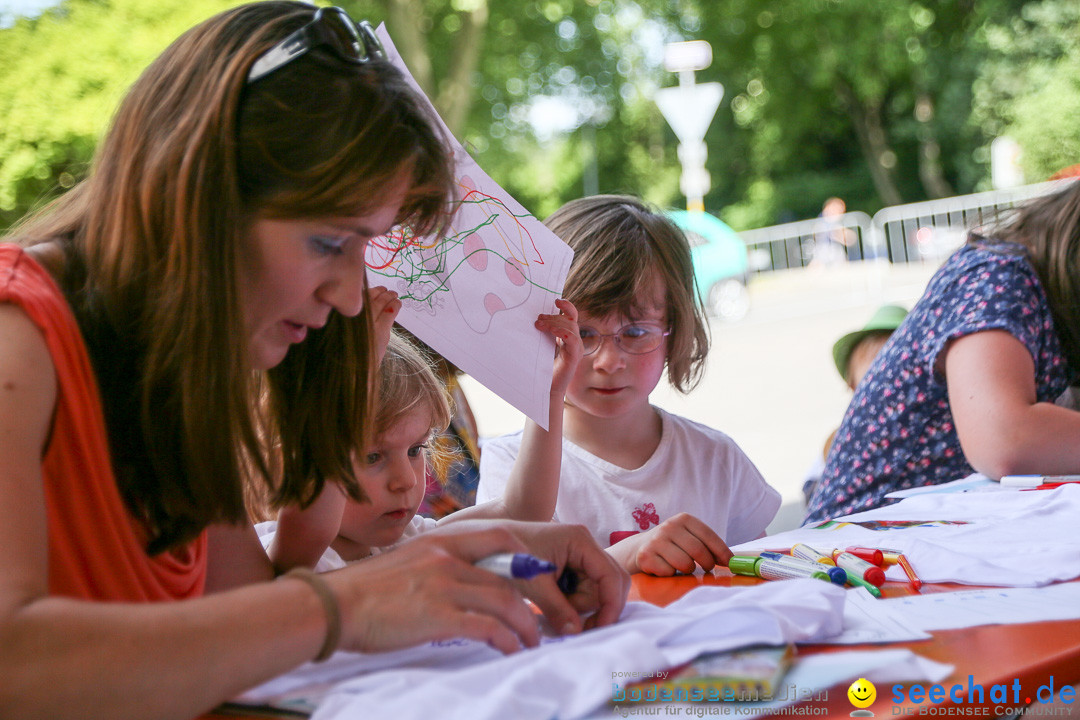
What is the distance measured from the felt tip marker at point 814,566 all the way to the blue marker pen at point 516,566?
0.44 m

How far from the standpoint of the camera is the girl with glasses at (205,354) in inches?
31.2

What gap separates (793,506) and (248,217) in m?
3.45

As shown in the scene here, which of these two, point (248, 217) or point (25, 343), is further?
point (248, 217)

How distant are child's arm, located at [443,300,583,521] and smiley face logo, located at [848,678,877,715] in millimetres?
876

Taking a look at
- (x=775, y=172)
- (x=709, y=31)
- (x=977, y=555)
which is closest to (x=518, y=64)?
(x=709, y=31)

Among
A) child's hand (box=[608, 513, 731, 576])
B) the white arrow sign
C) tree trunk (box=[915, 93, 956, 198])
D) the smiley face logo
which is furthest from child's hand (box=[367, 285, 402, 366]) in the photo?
tree trunk (box=[915, 93, 956, 198])

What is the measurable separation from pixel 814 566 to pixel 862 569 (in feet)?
0.19

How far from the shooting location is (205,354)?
960mm

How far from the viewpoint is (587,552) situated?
3.62 feet

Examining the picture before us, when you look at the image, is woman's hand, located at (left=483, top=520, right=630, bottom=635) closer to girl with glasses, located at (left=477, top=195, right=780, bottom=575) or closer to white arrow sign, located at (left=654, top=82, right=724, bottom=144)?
girl with glasses, located at (left=477, top=195, right=780, bottom=575)

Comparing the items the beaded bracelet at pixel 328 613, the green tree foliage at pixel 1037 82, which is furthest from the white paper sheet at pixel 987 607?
the green tree foliage at pixel 1037 82

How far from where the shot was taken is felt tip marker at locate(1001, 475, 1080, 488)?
1.72 m

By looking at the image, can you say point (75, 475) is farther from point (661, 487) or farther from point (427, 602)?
point (661, 487)

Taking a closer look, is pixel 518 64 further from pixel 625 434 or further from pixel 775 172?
pixel 625 434
